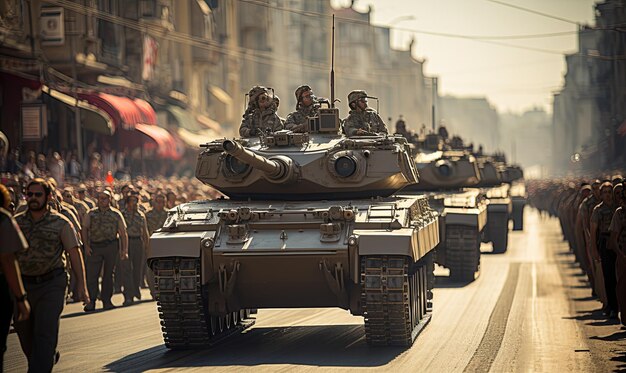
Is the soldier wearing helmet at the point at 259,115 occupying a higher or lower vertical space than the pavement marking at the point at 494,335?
higher

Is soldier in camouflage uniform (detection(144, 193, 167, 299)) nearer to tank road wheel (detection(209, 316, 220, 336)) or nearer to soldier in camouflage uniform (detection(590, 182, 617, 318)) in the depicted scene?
tank road wheel (detection(209, 316, 220, 336))

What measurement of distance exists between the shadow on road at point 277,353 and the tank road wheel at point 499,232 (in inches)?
605

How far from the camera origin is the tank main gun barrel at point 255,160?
45.9ft

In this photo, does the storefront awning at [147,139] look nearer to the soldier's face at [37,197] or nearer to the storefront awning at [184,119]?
the storefront awning at [184,119]

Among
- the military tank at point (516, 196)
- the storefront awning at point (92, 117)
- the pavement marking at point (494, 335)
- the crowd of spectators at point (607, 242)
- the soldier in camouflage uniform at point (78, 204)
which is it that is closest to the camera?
the pavement marking at point (494, 335)

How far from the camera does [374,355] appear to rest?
1390 centimetres

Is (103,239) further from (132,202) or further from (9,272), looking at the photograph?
(9,272)

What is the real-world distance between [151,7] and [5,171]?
1888cm

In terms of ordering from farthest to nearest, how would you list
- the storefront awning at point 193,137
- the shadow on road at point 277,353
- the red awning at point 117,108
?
1. the storefront awning at point 193,137
2. the red awning at point 117,108
3. the shadow on road at point 277,353

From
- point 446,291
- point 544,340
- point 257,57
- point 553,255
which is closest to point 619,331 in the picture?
point 544,340

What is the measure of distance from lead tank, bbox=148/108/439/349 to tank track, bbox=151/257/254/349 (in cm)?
1

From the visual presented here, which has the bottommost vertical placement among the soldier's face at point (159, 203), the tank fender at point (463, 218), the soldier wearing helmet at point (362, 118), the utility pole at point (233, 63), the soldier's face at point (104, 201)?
the tank fender at point (463, 218)

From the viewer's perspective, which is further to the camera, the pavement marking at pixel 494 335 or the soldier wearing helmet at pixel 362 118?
the soldier wearing helmet at pixel 362 118

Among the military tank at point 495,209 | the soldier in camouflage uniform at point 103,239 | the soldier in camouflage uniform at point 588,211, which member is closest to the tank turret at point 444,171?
the military tank at point 495,209
